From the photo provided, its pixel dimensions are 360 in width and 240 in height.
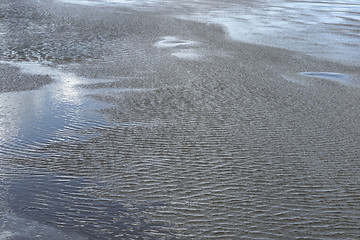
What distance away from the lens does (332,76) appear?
33.2 ft

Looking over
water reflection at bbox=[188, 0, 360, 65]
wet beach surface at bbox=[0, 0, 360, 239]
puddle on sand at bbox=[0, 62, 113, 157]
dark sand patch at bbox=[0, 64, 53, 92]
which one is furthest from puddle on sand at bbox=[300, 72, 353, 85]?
dark sand patch at bbox=[0, 64, 53, 92]

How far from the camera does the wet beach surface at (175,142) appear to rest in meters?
4.48

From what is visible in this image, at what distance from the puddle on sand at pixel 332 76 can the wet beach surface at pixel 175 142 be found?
0.22 feet

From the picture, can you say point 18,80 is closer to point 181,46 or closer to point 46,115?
point 46,115

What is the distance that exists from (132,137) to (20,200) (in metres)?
2.07

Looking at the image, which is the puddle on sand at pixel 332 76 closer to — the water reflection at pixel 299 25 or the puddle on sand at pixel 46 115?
the water reflection at pixel 299 25

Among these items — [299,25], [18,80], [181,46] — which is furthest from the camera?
[299,25]

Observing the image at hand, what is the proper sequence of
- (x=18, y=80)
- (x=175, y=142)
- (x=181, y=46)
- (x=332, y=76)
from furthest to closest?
(x=181, y=46) → (x=332, y=76) → (x=18, y=80) → (x=175, y=142)

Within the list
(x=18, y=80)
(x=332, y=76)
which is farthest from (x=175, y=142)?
(x=332, y=76)

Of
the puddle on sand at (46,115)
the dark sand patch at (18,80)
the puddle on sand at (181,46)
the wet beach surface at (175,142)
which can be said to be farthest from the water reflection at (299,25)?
the dark sand patch at (18,80)

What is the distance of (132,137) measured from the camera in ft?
21.2

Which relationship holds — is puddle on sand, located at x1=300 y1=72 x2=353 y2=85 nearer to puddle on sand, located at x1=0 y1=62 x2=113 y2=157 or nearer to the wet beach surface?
the wet beach surface

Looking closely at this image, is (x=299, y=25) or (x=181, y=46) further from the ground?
(x=299, y=25)

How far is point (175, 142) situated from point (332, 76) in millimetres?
5236
